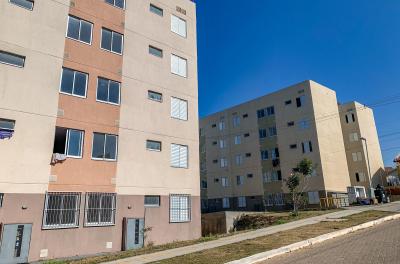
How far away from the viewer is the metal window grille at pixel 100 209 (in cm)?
1705

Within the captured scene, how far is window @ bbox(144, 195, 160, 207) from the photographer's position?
65.0 ft

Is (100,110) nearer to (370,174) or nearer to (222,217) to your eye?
(222,217)

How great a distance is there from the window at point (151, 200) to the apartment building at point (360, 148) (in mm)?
37813

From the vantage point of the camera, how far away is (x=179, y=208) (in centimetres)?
2138

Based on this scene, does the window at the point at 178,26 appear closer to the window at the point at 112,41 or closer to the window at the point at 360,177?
the window at the point at 112,41

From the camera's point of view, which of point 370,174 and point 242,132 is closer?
point 370,174

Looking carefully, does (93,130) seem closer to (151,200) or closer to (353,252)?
(151,200)

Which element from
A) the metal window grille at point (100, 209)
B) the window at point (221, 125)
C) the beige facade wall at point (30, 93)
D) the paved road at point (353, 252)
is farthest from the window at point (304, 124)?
the beige facade wall at point (30, 93)

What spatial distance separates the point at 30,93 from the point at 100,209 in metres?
7.04

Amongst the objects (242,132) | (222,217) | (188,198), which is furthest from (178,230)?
(242,132)

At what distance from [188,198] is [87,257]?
8.10 meters

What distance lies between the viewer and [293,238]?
15.1 meters

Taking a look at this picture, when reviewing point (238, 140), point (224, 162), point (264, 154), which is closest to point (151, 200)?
point (264, 154)

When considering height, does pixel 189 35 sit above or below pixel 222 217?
above
